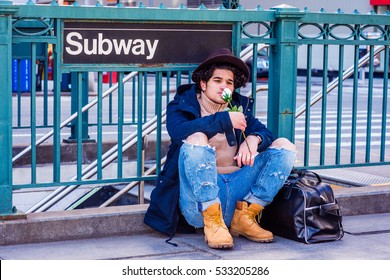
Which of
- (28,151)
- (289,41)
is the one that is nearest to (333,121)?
(28,151)

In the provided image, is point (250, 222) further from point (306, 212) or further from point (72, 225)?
point (72, 225)

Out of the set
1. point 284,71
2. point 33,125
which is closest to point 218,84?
point 284,71

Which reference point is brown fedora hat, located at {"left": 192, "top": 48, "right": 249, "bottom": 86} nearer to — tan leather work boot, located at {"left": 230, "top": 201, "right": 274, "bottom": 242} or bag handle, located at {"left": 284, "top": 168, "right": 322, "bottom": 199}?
bag handle, located at {"left": 284, "top": 168, "right": 322, "bottom": 199}

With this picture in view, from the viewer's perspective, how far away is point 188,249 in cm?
531

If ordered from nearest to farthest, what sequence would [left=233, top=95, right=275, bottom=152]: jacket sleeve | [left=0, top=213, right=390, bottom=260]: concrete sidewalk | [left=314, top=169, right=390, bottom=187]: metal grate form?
1. [left=0, top=213, right=390, bottom=260]: concrete sidewalk
2. [left=233, top=95, right=275, bottom=152]: jacket sleeve
3. [left=314, top=169, right=390, bottom=187]: metal grate

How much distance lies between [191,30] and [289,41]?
746 mm

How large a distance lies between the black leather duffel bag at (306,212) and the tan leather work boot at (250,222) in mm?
124

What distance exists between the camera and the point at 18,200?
8391 millimetres

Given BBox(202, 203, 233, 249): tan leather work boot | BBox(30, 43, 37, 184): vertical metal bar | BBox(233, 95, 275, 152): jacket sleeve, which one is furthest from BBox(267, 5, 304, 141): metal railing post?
BBox(30, 43, 37, 184): vertical metal bar

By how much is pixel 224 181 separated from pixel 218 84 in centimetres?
63

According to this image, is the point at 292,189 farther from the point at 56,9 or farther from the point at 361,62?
the point at 361,62

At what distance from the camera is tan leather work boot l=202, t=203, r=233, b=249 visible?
5242 millimetres

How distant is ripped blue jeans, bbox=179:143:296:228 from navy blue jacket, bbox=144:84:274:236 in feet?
0.26

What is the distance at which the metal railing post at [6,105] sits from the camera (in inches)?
206
